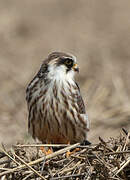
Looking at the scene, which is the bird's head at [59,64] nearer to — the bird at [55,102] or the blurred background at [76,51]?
the bird at [55,102]

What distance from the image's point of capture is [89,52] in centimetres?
1535

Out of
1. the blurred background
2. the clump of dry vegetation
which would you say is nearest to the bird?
the blurred background

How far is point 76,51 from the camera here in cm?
1545

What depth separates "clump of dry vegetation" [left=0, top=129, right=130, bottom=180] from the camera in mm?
5715

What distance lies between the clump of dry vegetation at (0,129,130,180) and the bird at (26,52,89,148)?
117 centimetres

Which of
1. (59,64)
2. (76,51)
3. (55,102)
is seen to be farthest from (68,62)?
(76,51)

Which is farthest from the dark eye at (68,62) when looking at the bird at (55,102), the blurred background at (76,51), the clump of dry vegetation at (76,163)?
the clump of dry vegetation at (76,163)

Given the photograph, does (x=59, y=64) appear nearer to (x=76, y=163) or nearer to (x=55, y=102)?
(x=55, y=102)

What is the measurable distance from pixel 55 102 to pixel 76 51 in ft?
27.1

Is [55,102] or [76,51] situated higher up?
[76,51]

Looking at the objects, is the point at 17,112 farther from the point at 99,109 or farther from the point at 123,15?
the point at 123,15

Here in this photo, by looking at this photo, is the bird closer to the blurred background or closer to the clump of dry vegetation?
the blurred background

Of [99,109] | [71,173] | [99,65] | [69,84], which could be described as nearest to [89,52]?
[99,65]

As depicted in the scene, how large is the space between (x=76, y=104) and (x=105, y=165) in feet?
6.44
